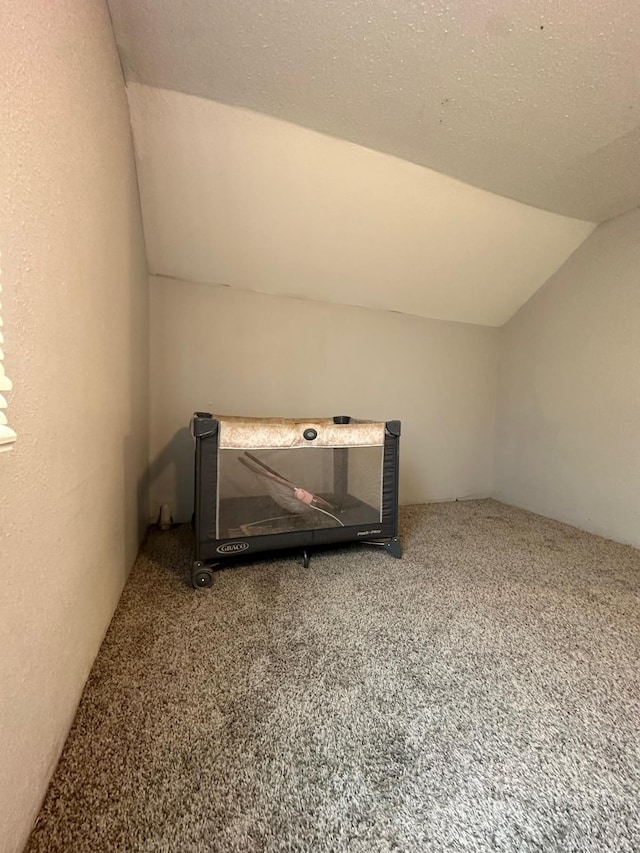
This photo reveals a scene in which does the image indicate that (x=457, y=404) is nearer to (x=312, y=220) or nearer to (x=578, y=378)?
(x=578, y=378)

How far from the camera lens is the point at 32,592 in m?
0.54

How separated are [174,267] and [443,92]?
1341 mm

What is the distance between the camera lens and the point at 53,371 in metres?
0.62

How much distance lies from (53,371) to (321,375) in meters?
1.65

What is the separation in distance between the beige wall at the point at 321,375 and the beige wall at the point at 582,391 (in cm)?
24

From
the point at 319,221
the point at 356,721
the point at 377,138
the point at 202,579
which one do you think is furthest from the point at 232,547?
the point at 377,138

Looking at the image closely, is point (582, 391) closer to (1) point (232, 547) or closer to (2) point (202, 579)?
(1) point (232, 547)

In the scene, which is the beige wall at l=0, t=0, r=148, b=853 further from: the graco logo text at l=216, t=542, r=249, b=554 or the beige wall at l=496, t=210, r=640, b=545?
the beige wall at l=496, t=210, r=640, b=545

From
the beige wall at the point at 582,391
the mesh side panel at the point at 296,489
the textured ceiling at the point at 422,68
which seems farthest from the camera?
the beige wall at the point at 582,391

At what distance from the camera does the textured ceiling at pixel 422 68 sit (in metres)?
0.94

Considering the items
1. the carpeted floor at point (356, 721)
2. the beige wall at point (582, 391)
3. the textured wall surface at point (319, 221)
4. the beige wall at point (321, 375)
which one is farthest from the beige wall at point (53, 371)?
the beige wall at point (582, 391)

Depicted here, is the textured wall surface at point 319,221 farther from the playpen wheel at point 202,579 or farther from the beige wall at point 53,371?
the playpen wheel at point 202,579

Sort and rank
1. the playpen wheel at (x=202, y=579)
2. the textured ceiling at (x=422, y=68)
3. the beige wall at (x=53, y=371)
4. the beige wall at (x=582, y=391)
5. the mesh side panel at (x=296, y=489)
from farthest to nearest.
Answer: the beige wall at (x=582, y=391)
the mesh side panel at (x=296, y=489)
the playpen wheel at (x=202, y=579)
the textured ceiling at (x=422, y=68)
the beige wall at (x=53, y=371)

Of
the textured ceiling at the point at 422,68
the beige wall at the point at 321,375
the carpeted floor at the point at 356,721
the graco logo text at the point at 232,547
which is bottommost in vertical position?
the carpeted floor at the point at 356,721
